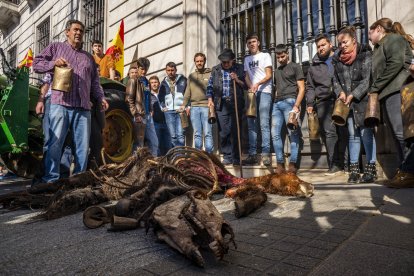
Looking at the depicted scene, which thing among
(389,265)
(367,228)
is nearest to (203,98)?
(367,228)

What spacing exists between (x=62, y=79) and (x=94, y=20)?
8.58 meters

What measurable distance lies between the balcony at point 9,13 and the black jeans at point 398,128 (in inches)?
763

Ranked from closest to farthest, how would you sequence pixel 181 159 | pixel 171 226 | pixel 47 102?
pixel 171 226 → pixel 181 159 → pixel 47 102

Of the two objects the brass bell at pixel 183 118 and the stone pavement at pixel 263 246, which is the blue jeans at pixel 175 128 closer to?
the brass bell at pixel 183 118

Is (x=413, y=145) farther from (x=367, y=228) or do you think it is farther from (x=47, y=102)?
(x=47, y=102)

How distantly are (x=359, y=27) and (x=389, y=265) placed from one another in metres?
4.39

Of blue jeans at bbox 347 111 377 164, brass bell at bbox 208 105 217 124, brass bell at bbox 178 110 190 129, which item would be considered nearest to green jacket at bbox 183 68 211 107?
brass bell at bbox 178 110 190 129

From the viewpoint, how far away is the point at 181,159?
8.41 ft

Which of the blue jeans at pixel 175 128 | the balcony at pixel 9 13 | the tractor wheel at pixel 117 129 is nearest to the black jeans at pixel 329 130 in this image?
the blue jeans at pixel 175 128

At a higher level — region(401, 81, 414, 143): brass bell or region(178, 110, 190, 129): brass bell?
region(178, 110, 190, 129): brass bell

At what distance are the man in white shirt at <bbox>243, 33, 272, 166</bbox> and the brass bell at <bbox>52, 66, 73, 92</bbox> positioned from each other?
2627 mm

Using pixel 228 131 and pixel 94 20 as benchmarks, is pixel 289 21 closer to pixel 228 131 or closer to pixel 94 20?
pixel 228 131

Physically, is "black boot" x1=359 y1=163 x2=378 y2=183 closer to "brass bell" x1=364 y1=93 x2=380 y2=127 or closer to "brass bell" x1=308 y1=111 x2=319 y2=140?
"brass bell" x1=364 y1=93 x2=380 y2=127

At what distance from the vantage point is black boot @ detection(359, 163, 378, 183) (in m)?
3.28
